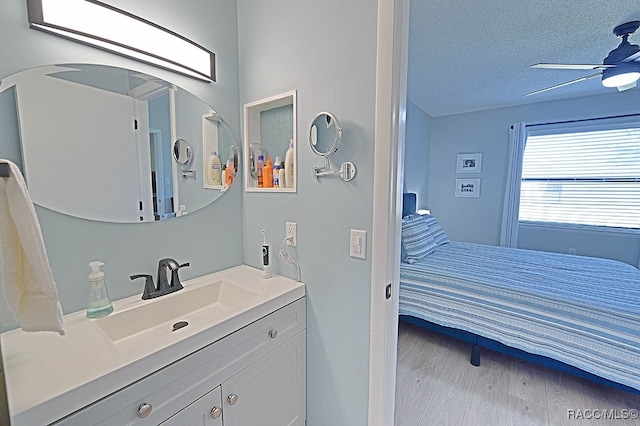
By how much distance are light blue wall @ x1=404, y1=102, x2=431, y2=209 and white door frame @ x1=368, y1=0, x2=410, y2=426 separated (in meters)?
2.91

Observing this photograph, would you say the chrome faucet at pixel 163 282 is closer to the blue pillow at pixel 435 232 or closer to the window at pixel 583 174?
the blue pillow at pixel 435 232

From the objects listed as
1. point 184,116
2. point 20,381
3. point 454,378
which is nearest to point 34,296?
point 20,381

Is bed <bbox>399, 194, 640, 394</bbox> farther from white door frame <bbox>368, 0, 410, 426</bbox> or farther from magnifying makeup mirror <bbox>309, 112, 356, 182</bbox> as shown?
magnifying makeup mirror <bbox>309, 112, 356, 182</bbox>

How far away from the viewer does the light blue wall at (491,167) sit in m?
3.57

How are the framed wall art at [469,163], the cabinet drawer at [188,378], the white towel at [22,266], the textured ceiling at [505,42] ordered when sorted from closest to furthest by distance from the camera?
the white towel at [22,266]
the cabinet drawer at [188,378]
the textured ceiling at [505,42]
the framed wall art at [469,163]

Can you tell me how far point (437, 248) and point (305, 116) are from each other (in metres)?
2.44

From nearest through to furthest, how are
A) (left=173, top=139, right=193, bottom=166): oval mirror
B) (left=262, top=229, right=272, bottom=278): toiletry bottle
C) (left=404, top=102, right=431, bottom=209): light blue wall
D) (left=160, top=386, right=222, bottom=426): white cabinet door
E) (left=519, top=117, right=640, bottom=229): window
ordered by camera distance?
(left=160, top=386, right=222, bottom=426): white cabinet door
(left=173, top=139, right=193, bottom=166): oval mirror
(left=262, top=229, right=272, bottom=278): toiletry bottle
(left=519, top=117, right=640, bottom=229): window
(left=404, top=102, right=431, bottom=209): light blue wall

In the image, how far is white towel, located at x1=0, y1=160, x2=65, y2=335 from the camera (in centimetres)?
60

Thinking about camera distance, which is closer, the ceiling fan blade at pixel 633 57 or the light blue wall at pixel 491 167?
the ceiling fan blade at pixel 633 57

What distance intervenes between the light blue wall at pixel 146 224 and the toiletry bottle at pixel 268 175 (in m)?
0.21

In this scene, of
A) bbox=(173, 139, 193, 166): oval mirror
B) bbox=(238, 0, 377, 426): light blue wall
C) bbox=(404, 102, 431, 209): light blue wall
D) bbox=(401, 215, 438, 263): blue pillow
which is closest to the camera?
bbox=(238, 0, 377, 426): light blue wall

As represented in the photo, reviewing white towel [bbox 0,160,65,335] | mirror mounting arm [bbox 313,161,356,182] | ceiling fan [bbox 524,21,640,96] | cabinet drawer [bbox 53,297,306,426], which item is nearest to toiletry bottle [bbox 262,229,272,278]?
cabinet drawer [bbox 53,297,306,426]

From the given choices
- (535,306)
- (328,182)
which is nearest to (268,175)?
(328,182)

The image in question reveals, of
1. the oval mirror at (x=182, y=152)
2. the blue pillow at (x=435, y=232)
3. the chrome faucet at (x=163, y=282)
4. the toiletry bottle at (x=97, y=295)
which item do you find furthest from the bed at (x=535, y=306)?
the toiletry bottle at (x=97, y=295)
